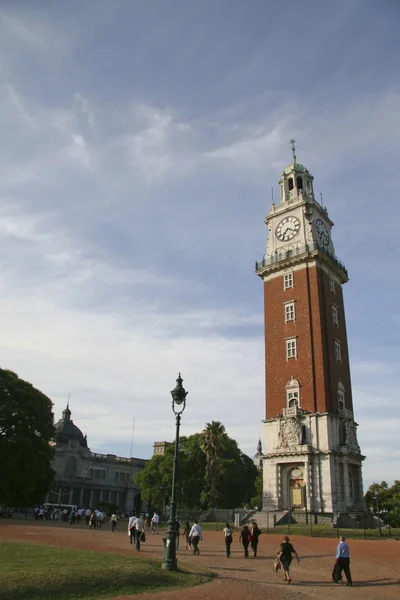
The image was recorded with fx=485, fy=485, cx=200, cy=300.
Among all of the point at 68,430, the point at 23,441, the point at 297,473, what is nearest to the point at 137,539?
the point at 23,441

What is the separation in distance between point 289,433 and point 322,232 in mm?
24510

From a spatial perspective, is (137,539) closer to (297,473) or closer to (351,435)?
(297,473)

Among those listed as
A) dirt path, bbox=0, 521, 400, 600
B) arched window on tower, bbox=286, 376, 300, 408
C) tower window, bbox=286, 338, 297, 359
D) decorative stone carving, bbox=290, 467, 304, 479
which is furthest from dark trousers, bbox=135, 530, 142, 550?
tower window, bbox=286, 338, 297, 359

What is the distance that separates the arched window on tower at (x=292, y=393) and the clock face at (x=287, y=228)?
1733 cm

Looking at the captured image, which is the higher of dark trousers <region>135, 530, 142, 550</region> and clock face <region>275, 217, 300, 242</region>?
clock face <region>275, 217, 300, 242</region>

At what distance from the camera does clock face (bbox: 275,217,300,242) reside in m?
57.2

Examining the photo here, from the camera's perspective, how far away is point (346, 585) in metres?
16.1

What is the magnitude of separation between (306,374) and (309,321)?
5653mm

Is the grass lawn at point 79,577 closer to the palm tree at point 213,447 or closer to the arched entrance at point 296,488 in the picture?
the arched entrance at point 296,488

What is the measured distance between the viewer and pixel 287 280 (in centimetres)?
5494

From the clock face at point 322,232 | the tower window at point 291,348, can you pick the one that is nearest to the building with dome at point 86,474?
the tower window at point 291,348

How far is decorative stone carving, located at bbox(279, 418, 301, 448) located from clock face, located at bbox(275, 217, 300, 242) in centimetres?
2142

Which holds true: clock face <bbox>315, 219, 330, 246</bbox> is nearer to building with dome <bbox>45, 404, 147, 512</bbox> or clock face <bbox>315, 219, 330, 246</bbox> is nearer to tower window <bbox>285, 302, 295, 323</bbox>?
tower window <bbox>285, 302, 295, 323</bbox>

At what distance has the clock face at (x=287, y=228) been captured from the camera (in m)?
57.2
